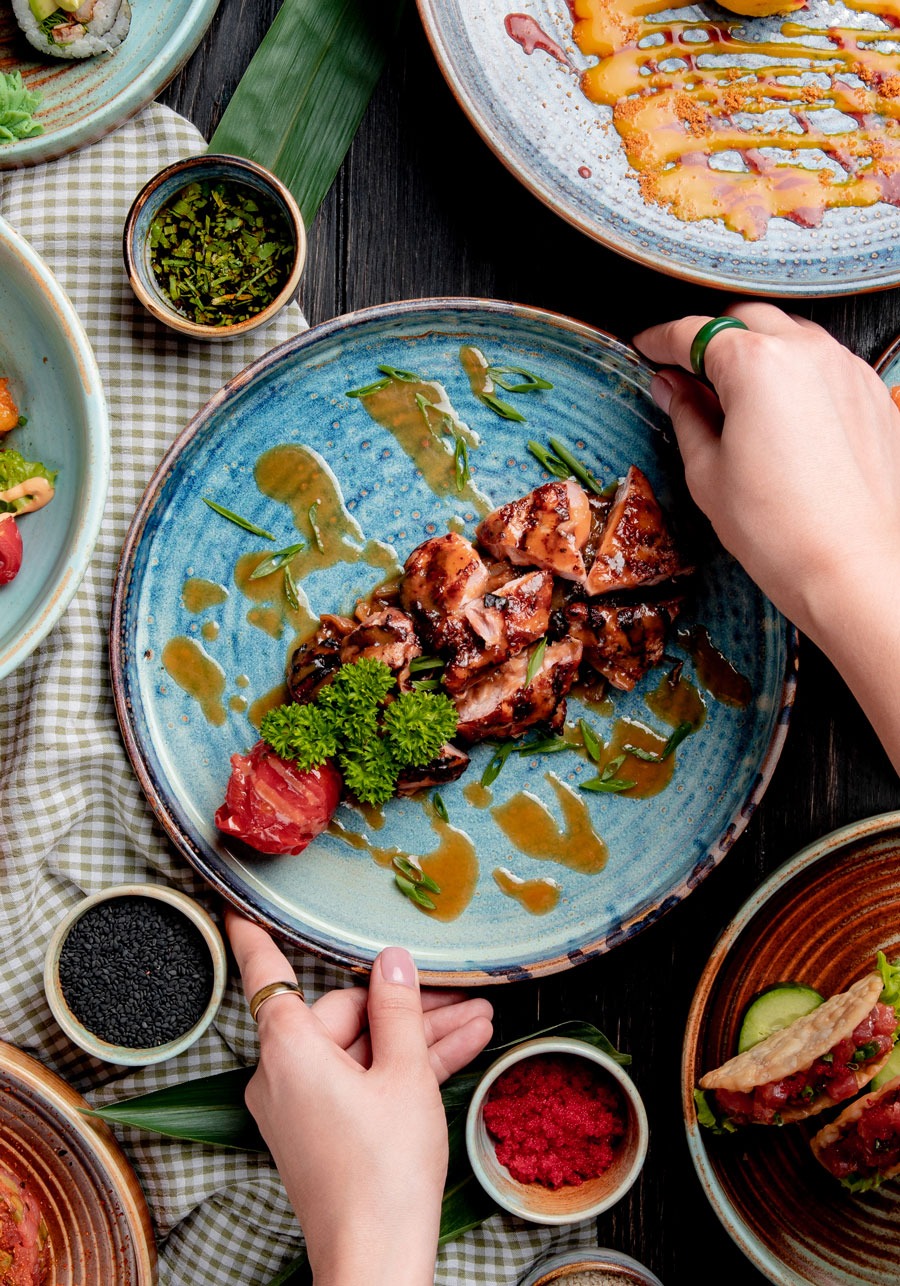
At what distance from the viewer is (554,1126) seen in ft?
10.3

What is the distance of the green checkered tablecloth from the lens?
327 cm

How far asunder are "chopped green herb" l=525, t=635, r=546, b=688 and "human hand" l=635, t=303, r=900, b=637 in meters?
0.65

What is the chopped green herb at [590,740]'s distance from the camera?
10.7 feet

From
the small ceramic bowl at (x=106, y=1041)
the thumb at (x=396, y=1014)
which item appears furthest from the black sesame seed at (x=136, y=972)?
the thumb at (x=396, y=1014)

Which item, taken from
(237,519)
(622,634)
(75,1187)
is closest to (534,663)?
Answer: (622,634)

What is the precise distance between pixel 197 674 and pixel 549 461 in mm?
1353

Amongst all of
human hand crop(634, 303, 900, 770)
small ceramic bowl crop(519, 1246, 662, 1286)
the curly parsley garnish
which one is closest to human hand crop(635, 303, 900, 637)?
human hand crop(634, 303, 900, 770)

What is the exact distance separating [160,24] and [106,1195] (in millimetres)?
3828

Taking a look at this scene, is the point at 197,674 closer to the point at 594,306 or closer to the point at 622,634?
the point at 622,634

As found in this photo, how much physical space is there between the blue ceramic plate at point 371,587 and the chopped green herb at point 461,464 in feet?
0.17

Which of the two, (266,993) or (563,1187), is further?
(563,1187)

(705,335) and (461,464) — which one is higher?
(705,335)

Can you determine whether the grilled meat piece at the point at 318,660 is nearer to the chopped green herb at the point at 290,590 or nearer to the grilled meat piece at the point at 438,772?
the chopped green herb at the point at 290,590

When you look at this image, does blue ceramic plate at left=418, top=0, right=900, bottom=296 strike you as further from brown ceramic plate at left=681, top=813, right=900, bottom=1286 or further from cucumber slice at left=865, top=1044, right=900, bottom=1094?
cucumber slice at left=865, top=1044, right=900, bottom=1094
